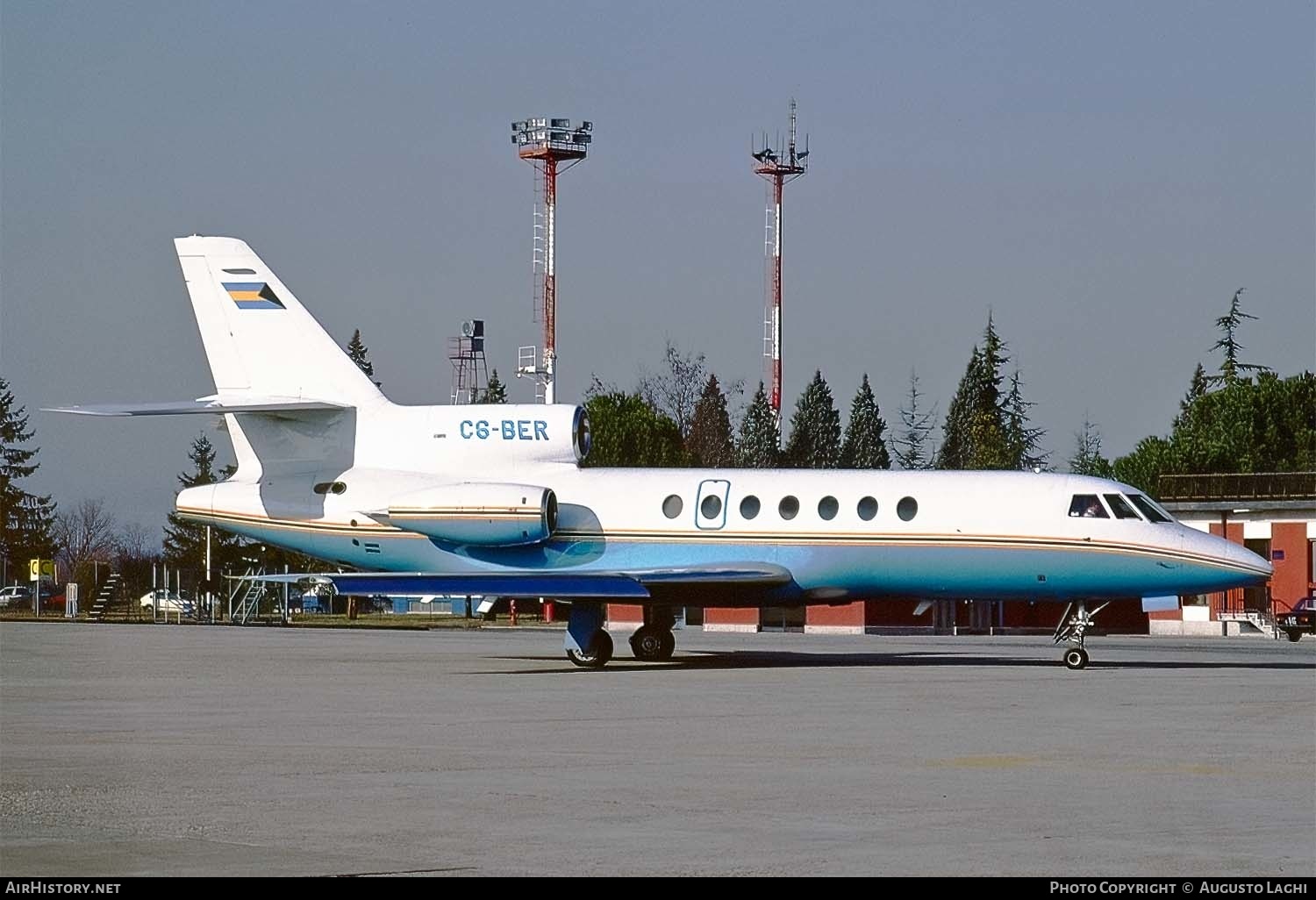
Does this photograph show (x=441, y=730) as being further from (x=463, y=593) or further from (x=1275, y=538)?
(x=1275, y=538)

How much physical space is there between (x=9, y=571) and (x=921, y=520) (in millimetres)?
103107

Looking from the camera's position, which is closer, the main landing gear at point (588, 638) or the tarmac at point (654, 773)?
the tarmac at point (654, 773)

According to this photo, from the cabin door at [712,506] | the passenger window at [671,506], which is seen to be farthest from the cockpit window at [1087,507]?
the passenger window at [671,506]

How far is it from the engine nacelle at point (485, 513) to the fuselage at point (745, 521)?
15.7 inches

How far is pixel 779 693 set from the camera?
929 inches

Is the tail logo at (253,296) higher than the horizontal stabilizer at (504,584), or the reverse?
the tail logo at (253,296)

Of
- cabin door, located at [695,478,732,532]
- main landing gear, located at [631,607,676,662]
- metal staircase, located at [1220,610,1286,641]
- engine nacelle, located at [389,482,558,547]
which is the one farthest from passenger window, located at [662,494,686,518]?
metal staircase, located at [1220,610,1286,641]

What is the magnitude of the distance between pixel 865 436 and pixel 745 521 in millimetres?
80652

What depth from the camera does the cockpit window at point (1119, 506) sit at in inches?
1177

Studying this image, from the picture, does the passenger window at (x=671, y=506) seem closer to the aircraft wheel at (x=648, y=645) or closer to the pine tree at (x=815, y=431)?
the aircraft wheel at (x=648, y=645)

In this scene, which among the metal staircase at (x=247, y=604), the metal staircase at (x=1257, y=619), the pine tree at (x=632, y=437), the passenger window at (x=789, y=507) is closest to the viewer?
the passenger window at (x=789, y=507)

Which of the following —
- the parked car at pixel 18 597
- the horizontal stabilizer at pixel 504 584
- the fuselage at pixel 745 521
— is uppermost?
the fuselage at pixel 745 521

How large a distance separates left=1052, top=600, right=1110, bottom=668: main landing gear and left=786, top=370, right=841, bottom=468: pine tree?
259ft
